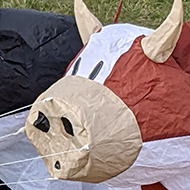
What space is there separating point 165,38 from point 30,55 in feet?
1.27

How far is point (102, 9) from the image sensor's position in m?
2.19

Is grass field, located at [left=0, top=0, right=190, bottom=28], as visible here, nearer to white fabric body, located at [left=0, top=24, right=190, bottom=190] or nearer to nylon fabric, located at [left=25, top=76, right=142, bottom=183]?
white fabric body, located at [left=0, top=24, right=190, bottom=190]

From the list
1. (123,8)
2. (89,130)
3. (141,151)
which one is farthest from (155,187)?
(123,8)

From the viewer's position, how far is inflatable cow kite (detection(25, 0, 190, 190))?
3.33ft

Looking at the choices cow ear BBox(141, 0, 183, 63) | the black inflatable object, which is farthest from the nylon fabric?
the black inflatable object

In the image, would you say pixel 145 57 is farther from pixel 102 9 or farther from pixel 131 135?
pixel 102 9

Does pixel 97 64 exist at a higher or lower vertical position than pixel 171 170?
higher

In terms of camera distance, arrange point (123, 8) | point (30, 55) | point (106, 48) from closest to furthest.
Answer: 1. point (106, 48)
2. point (30, 55)
3. point (123, 8)

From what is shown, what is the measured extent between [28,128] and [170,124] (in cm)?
24

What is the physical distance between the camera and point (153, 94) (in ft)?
3.44

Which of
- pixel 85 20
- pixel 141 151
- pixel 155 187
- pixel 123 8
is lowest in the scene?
pixel 123 8

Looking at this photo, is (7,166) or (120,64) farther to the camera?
(7,166)

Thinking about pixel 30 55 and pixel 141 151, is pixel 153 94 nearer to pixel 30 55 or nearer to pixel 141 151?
pixel 141 151

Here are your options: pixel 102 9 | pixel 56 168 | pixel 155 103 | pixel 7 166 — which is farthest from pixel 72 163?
pixel 102 9
